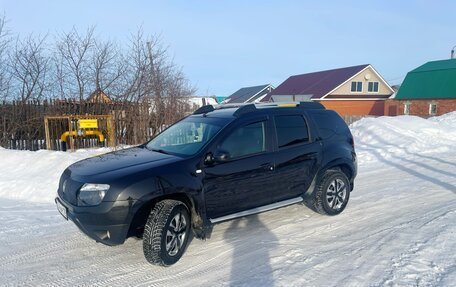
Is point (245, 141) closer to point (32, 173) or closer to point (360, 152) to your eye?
point (32, 173)

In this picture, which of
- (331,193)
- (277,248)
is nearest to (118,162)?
(277,248)

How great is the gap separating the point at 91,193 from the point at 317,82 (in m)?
42.4

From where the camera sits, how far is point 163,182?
362cm

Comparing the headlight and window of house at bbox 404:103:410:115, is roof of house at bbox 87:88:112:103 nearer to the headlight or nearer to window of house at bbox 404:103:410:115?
the headlight

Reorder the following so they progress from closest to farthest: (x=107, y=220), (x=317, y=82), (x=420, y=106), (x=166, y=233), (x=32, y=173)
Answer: (x=107, y=220) → (x=166, y=233) → (x=32, y=173) → (x=420, y=106) → (x=317, y=82)

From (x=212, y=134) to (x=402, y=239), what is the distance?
112 inches

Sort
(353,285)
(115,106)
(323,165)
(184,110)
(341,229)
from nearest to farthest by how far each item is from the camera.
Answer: (353,285) < (341,229) < (323,165) < (115,106) < (184,110)

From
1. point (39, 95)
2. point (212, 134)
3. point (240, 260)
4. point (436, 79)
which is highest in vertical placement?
point (436, 79)

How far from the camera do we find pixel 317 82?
42625 mm

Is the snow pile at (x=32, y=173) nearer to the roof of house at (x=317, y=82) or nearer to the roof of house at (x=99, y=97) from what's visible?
the roof of house at (x=99, y=97)

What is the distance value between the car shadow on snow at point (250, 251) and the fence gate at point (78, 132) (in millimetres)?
7699

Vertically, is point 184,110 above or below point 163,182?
above

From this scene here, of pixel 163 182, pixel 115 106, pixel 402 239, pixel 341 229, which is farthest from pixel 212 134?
pixel 115 106

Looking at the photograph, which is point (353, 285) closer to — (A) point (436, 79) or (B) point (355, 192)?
(B) point (355, 192)
